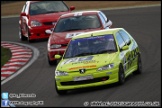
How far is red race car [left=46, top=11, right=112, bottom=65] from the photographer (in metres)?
19.2

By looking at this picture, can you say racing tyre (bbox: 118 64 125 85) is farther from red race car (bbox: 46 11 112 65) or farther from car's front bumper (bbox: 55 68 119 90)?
red race car (bbox: 46 11 112 65)

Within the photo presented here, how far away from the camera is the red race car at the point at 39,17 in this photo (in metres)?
26.1

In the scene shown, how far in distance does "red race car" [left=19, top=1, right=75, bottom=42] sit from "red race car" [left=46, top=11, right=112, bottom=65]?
512 centimetres

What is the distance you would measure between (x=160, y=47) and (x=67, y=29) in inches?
127

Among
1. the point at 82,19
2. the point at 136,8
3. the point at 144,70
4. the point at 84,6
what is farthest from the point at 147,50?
the point at 84,6

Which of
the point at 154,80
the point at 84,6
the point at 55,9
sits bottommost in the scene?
the point at 84,6

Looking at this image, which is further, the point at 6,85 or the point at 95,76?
the point at 6,85

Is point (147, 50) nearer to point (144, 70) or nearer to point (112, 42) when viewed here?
point (144, 70)

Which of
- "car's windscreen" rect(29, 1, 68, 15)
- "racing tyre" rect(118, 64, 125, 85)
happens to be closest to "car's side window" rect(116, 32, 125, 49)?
"racing tyre" rect(118, 64, 125, 85)

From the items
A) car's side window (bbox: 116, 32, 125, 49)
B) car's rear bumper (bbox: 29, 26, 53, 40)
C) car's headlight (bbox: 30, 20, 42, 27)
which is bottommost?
car's rear bumper (bbox: 29, 26, 53, 40)

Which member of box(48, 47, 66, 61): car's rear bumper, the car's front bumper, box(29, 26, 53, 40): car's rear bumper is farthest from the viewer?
box(29, 26, 53, 40): car's rear bumper

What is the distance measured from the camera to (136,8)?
1540 inches

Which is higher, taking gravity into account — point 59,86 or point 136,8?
point 59,86

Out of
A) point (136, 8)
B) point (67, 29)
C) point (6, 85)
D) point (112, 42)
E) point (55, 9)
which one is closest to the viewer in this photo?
point (112, 42)
